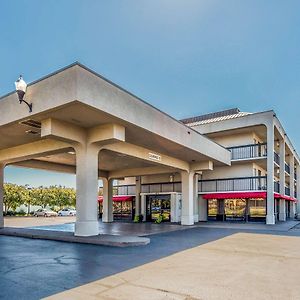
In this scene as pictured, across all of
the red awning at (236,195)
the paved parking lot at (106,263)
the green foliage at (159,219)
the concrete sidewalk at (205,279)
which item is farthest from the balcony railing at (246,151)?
the concrete sidewalk at (205,279)

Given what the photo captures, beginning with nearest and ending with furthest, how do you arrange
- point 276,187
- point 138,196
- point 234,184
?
point 234,184 → point 276,187 → point 138,196

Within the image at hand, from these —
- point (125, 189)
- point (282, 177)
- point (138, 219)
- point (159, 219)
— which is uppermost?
point (282, 177)

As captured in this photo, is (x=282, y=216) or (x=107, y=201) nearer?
(x=107, y=201)

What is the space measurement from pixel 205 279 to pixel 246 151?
21828 mm

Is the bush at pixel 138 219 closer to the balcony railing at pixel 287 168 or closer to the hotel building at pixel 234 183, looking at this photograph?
the hotel building at pixel 234 183

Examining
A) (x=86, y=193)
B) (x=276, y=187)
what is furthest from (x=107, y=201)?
(x=276, y=187)

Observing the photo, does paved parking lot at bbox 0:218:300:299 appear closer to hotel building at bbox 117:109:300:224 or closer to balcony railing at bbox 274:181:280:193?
hotel building at bbox 117:109:300:224

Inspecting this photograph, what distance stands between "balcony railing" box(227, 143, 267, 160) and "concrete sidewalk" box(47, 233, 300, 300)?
17378 mm

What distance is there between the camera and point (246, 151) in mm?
27844

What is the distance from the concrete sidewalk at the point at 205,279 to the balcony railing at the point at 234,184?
649 inches

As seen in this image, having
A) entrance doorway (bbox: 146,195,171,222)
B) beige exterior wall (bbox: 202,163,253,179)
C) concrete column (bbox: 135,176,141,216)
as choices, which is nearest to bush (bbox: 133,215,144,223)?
entrance doorway (bbox: 146,195,171,222)

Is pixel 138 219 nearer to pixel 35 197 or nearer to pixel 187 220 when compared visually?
pixel 187 220

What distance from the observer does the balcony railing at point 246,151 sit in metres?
27.5

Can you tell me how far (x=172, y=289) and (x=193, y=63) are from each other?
5295 centimetres
